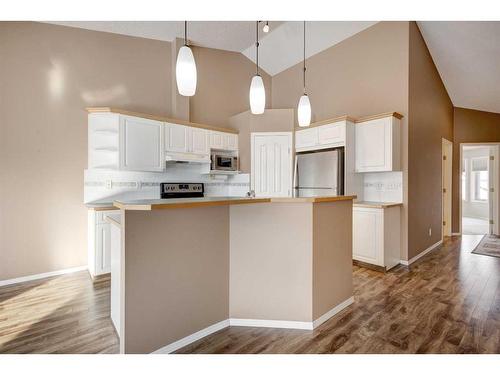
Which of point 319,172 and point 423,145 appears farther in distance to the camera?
point 423,145

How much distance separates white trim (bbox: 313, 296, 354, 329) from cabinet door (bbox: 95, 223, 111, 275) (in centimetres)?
254

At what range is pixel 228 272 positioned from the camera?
2.14 m

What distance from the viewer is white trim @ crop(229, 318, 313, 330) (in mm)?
2043

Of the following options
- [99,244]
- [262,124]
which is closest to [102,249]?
[99,244]

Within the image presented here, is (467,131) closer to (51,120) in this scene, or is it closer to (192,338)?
(192,338)

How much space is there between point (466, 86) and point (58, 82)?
6.67 metres

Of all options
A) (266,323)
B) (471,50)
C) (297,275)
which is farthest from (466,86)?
(266,323)

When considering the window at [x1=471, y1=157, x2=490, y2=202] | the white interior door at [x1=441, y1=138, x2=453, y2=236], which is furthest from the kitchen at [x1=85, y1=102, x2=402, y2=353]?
the window at [x1=471, y1=157, x2=490, y2=202]

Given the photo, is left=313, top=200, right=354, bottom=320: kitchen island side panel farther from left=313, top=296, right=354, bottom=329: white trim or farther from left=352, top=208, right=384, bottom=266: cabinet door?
left=352, top=208, right=384, bottom=266: cabinet door

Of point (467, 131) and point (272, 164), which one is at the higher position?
point (467, 131)

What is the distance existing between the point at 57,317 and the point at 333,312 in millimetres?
2355

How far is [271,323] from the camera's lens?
6.83ft

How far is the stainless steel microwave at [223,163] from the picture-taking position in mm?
4453

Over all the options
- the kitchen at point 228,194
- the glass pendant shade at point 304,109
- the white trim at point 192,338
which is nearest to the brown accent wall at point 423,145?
the kitchen at point 228,194
